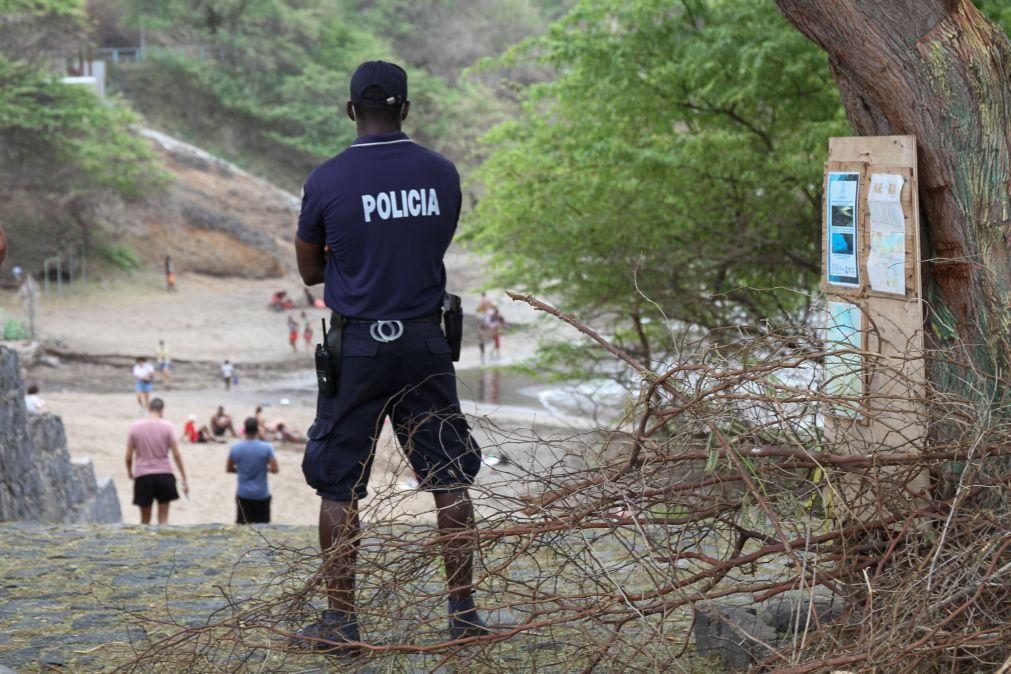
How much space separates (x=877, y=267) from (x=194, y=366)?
33.0 metres

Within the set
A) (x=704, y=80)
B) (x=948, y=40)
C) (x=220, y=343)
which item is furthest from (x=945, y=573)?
(x=220, y=343)

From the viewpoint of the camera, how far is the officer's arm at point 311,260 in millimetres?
4684

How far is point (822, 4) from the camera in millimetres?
4785

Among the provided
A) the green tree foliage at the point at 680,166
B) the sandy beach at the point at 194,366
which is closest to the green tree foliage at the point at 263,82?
the sandy beach at the point at 194,366

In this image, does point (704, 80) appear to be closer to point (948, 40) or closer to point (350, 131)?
point (948, 40)

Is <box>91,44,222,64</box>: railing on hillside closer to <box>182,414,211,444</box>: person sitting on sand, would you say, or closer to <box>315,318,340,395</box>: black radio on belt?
<box>182,414,211,444</box>: person sitting on sand

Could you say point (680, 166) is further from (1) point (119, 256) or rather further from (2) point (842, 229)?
(1) point (119, 256)

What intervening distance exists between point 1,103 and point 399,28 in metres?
28.3

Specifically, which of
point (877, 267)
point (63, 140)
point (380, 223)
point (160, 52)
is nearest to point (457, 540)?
point (380, 223)

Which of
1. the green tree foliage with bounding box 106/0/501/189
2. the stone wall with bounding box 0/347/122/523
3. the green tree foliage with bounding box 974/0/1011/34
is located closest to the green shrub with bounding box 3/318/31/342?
the green tree foliage with bounding box 106/0/501/189

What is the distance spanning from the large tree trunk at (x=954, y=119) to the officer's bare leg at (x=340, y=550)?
7.14 feet

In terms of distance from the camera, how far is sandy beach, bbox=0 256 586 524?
71.5ft

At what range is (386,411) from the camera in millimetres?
4715

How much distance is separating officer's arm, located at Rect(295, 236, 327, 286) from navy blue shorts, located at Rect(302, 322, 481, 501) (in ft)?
0.93
